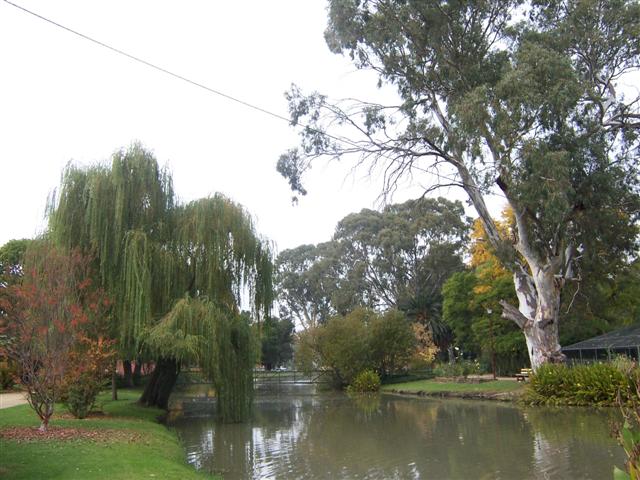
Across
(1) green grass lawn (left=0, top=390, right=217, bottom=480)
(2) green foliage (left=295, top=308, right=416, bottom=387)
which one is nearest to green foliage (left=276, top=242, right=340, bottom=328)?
(2) green foliage (left=295, top=308, right=416, bottom=387)

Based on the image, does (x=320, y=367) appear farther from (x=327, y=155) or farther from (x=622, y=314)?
(x=327, y=155)

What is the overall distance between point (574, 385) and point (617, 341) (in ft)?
18.7

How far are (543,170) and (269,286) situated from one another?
10.4 metres

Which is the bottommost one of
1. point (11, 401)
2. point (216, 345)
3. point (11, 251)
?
point (11, 401)

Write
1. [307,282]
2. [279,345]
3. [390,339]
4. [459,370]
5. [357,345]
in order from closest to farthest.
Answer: [459,370], [357,345], [390,339], [307,282], [279,345]

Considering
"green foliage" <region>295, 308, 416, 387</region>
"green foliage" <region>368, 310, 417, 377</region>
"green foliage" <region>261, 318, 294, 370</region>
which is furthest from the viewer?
"green foliage" <region>261, 318, 294, 370</region>

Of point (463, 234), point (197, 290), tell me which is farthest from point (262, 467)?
point (463, 234)

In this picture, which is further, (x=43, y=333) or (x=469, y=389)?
(x=469, y=389)

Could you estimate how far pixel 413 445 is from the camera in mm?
13781

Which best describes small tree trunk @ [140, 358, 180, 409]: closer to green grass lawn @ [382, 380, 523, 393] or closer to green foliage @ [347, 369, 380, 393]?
green grass lawn @ [382, 380, 523, 393]

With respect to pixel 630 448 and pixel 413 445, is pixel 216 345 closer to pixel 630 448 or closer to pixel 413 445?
pixel 413 445

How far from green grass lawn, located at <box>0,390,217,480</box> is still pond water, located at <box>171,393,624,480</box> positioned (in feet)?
3.78

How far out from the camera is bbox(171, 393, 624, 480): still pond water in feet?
34.7

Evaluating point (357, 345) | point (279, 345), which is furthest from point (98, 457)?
point (279, 345)
